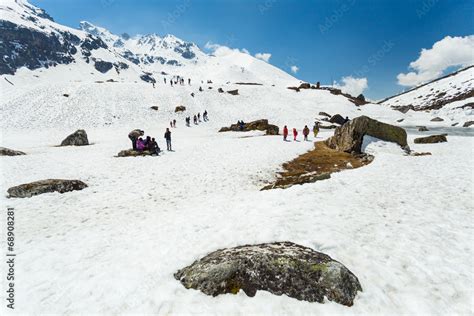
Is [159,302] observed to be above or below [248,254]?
below

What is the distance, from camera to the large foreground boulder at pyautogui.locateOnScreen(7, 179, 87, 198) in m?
14.4

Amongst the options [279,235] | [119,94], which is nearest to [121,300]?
[279,235]

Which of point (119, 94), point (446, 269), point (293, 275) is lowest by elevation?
point (446, 269)

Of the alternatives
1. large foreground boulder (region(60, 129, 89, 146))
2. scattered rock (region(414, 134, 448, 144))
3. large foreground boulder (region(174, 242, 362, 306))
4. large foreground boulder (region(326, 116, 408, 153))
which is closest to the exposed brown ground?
large foreground boulder (region(326, 116, 408, 153))

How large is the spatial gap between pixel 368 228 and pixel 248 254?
551 cm

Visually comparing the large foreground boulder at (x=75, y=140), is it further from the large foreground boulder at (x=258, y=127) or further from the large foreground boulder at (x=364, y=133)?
the large foreground boulder at (x=364, y=133)

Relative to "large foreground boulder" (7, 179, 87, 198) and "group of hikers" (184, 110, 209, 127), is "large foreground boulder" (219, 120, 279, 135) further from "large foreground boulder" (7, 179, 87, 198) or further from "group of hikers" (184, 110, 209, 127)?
"large foreground boulder" (7, 179, 87, 198)

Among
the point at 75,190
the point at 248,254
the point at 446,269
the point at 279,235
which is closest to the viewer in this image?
the point at 248,254

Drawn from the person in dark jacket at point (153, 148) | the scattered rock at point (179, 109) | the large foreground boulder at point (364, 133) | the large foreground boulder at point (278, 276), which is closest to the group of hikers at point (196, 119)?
the scattered rock at point (179, 109)

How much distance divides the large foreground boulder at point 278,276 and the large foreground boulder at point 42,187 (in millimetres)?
11543

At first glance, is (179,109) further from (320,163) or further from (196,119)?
(320,163)

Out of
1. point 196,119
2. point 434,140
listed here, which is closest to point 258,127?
point 196,119

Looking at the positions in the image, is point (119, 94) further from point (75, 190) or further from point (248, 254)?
point (248, 254)

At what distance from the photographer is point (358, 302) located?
6465 millimetres
